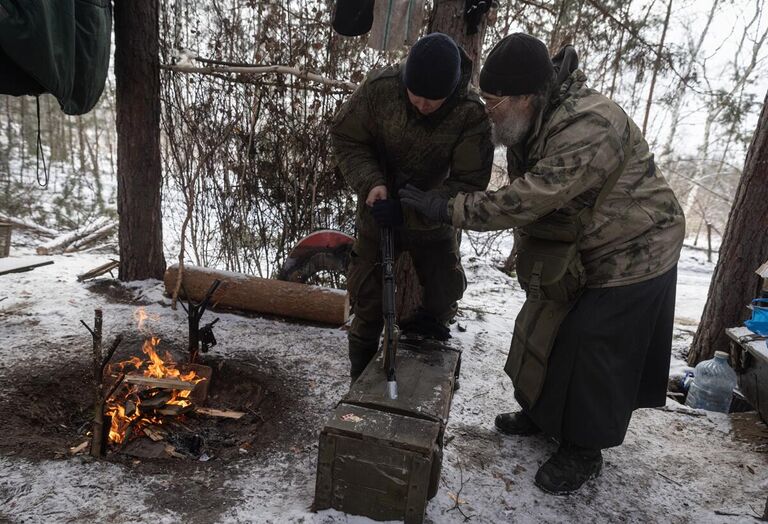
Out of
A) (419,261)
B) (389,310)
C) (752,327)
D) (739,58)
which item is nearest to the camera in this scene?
(389,310)

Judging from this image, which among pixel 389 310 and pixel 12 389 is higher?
pixel 389 310

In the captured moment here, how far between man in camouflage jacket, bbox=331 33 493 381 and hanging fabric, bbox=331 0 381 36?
1334 mm

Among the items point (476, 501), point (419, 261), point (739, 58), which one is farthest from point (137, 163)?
point (739, 58)

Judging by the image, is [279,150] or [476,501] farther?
[279,150]

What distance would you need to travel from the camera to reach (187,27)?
4.48 m

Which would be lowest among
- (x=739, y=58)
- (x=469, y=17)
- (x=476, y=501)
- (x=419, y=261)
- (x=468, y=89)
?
(x=476, y=501)

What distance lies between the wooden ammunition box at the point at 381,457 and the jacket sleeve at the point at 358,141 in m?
1.21

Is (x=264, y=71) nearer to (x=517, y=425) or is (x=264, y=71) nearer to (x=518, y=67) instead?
(x=518, y=67)

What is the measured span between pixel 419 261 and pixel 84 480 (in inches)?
79.2

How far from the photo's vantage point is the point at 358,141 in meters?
2.66

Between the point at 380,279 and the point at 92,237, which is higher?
the point at 380,279

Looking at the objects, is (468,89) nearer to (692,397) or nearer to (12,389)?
(692,397)

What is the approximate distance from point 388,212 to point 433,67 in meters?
0.74

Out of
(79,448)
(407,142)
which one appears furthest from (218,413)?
(407,142)
